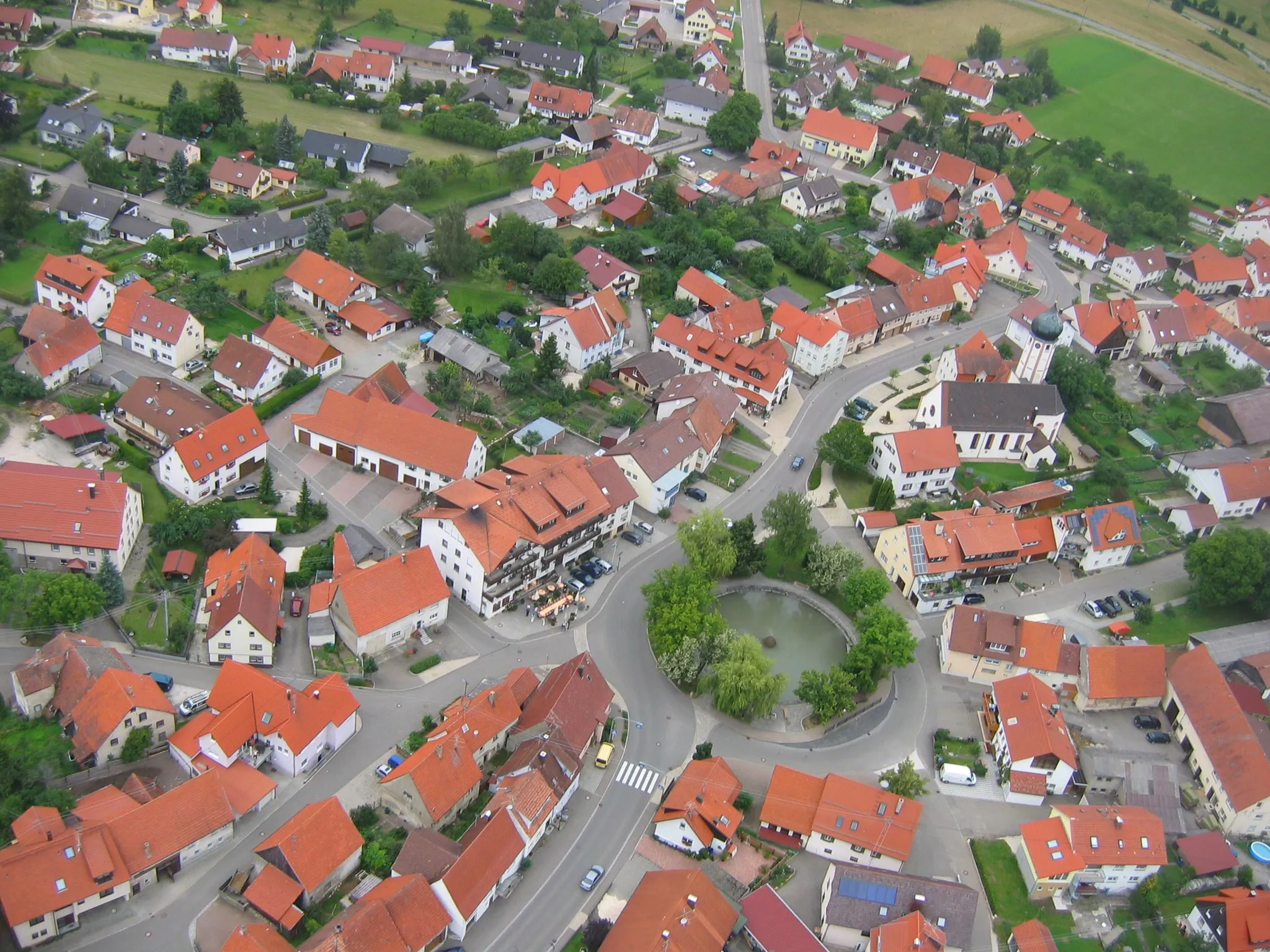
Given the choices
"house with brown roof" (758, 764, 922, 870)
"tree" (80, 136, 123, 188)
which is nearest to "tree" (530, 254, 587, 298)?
"tree" (80, 136, 123, 188)

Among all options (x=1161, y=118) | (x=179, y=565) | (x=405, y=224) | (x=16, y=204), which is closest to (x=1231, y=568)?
(x=179, y=565)

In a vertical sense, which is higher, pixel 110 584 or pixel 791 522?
pixel 791 522

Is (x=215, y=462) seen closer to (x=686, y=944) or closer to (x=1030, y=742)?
(x=686, y=944)

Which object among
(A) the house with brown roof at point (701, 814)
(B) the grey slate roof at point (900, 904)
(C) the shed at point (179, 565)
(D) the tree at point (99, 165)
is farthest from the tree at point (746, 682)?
(D) the tree at point (99, 165)

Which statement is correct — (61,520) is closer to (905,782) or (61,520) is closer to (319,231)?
(319,231)

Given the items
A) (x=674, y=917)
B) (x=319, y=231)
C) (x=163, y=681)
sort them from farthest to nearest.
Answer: (x=319, y=231), (x=163, y=681), (x=674, y=917)

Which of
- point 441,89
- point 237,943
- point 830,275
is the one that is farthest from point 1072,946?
point 441,89
